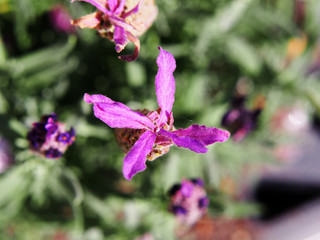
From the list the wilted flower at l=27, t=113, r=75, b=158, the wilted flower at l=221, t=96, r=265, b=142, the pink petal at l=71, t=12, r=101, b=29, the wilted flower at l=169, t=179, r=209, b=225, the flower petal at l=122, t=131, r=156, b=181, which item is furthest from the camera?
the wilted flower at l=221, t=96, r=265, b=142

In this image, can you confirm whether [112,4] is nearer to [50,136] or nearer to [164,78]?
[164,78]


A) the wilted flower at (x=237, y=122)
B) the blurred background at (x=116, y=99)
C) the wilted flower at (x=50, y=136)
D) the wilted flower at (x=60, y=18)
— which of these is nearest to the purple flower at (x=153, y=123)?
the wilted flower at (x=50, y=136)

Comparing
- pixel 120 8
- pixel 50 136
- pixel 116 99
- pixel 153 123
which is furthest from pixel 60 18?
pixel 153 123

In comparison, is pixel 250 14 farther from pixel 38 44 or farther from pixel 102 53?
pixel 38 44

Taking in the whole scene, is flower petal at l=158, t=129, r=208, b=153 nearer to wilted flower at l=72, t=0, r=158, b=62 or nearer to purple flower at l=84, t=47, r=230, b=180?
purple flower at l=84, t=47, r=230, b=180

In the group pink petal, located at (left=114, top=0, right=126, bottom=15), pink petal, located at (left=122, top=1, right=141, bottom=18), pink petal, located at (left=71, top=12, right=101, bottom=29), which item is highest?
pink petal, located at (left=71, top=12, right=101, bottom=29)

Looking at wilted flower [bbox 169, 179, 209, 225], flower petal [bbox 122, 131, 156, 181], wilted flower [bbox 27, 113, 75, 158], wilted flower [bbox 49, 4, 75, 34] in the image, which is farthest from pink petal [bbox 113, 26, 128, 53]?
wilted flower [bbox 49, 4, 75, 34]

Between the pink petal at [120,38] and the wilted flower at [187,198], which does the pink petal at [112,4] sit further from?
the wilted flower at [187,198]
